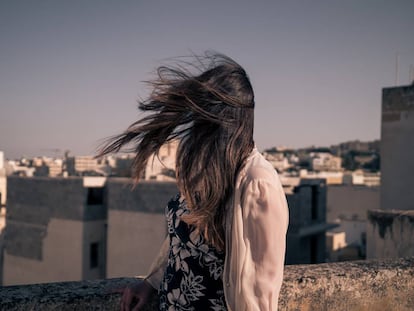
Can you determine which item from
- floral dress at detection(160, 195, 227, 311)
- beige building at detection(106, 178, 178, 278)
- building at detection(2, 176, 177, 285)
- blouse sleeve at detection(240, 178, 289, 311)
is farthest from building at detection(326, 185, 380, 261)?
blouse sleeve at detection(240, 178, 289, 311)

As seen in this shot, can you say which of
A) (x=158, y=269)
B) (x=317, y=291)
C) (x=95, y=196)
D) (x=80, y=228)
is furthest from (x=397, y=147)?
(x=158, y=269)

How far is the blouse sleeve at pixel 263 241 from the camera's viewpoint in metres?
1.42

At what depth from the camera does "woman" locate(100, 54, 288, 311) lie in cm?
144

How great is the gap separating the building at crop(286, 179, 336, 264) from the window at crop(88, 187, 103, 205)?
8116 millimetres

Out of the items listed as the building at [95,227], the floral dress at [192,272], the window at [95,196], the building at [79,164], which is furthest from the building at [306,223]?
the building at [79,164]

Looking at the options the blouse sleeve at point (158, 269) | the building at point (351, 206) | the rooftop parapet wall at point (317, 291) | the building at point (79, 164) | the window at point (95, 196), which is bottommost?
the building at point (351, 206)

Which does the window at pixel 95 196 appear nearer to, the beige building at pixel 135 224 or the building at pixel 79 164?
the beige building at pixel 135 224

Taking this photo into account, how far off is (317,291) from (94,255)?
18075 mm

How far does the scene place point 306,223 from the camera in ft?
55.8

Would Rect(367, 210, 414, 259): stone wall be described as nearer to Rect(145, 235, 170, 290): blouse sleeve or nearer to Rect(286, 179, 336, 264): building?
Rect(145, 235, 170, 290): blouse sleeve

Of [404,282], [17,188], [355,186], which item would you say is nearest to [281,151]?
[355,186]

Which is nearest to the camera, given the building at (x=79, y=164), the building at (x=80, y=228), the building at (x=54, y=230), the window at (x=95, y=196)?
the building at (x=80, y=228)

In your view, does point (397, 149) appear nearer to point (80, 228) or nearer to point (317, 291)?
point (80, 228)

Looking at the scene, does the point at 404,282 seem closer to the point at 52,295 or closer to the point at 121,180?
the point at 52,295
